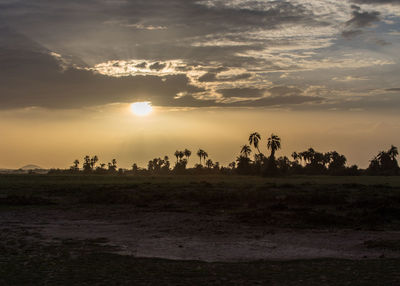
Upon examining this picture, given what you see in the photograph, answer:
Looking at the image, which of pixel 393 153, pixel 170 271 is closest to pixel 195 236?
pixel 170 271

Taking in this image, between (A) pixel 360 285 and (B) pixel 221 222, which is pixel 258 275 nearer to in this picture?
(A) pixel 360 285

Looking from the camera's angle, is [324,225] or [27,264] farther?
[324,225]

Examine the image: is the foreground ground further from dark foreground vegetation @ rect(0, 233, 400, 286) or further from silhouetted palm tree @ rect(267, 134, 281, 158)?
silhouetted palm tree @ rect(267, 134, 281, 158)

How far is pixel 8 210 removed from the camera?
1300 inches

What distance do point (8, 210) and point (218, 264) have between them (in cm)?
2391

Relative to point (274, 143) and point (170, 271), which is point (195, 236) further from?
point (274, 143)

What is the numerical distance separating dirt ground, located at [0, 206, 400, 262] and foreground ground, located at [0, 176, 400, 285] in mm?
41

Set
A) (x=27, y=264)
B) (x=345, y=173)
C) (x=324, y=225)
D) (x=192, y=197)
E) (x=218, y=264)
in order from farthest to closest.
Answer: (x=345, y=173) → (x=192, y=197) → (x=324, y=225) → (x=218, y=264) → (x=27, y=264)

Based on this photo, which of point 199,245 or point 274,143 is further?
point 274,143

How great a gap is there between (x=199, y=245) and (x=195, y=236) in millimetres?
2733

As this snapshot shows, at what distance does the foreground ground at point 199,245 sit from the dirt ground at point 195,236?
41 mm

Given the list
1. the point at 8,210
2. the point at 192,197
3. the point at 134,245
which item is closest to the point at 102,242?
the point at 134,245

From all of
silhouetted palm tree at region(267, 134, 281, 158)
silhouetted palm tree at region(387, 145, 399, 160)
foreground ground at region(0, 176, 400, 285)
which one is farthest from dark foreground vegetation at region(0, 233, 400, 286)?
silhouetted palm tree at region(387, 145, 399, 160)

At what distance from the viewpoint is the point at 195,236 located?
71.2 feet
